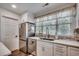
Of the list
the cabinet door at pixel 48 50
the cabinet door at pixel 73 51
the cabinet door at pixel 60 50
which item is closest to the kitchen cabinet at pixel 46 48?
the cabinet door at pixel 48 50

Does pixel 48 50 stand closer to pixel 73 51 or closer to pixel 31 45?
pixel 73 51

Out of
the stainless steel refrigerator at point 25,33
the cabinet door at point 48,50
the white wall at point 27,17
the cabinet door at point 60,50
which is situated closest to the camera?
the cabinet door at point 60,50

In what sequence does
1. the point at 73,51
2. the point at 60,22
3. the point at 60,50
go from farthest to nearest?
the point at 60,22 → the point at 60,50 → the point at 73,51

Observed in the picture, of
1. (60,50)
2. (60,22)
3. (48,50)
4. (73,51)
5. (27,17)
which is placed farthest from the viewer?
(27,17)

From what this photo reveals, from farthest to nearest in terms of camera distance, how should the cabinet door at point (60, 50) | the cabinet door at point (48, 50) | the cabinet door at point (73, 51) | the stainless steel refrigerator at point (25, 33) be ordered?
the stainless steel refrigerator at point (25, 33), the cabinet door at point (48, 50), the cabinet door at point (60, 50), the cabinet door at point (73, 51)

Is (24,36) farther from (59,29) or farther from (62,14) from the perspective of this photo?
(62,14)

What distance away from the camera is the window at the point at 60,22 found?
3.98ft

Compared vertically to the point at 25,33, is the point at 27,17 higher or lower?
higher

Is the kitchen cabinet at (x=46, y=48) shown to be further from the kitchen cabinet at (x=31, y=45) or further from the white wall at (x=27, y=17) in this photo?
the white wall at (x=27, y=17)

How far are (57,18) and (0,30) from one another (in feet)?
4.68

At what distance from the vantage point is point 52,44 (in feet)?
3.93

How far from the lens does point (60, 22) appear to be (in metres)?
1.38

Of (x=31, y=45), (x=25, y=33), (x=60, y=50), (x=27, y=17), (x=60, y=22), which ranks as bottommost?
(x=31, y=45)

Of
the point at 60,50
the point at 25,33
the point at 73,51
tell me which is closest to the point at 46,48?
the point at 60,50
